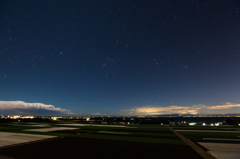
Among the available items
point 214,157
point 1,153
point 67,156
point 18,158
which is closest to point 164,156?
point 214,157

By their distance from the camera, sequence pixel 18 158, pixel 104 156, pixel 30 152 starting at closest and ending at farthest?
pixel 18 158, pixel 104 156, pixel 30 152

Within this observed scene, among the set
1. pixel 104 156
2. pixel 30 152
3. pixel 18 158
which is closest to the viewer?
pixel 18 158

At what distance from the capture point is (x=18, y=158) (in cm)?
1150

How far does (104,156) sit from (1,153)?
27.0 ft

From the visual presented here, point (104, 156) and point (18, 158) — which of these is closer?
point (18, 158)

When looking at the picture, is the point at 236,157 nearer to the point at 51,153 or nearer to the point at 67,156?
the point at 67,156

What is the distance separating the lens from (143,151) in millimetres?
14039

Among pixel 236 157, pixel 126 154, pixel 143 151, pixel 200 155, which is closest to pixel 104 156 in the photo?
pixel 126 154

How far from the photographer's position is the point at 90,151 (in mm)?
13859

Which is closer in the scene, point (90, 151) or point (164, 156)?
point (164, 156)

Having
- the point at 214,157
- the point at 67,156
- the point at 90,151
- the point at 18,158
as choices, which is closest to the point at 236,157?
the point at 214,157

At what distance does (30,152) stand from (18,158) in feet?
6.05

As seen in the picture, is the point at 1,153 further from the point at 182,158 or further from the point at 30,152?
the point at 182,158

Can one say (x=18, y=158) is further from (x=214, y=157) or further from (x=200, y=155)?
(x=214, y=157)
